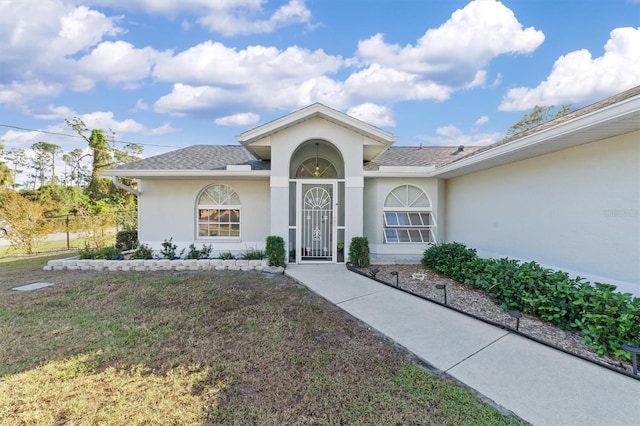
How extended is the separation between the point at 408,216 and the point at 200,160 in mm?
7994

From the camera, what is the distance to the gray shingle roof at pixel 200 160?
29.9ft

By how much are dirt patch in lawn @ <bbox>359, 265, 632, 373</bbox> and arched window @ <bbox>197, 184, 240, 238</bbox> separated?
16.8 feet

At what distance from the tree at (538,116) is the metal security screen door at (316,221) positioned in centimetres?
2433

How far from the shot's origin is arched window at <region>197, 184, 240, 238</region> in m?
9.93

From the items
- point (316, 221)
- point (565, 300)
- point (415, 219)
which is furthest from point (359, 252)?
point (565, 300)

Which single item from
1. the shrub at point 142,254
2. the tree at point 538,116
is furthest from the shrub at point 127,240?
the tree at point 538,116

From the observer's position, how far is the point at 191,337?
404cm

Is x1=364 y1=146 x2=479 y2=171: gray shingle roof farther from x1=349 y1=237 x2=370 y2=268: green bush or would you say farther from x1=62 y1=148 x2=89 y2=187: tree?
x1=62 y1=148 x2=89 y2=187: tree

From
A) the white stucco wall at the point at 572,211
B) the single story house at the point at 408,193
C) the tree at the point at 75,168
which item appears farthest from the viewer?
the tree at the point at 75,168

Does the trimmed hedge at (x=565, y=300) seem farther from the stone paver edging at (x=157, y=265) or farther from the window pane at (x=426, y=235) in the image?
the stone paver edging at (x=157, y=265)

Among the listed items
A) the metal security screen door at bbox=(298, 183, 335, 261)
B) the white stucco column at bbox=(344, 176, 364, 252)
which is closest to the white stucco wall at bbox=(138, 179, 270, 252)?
the metal security screen door at bbox=(298, 183, 335, 261)

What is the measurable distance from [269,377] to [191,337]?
166 centimetres

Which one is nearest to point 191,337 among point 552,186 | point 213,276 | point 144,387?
point 144,387

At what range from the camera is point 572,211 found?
18.1ft
